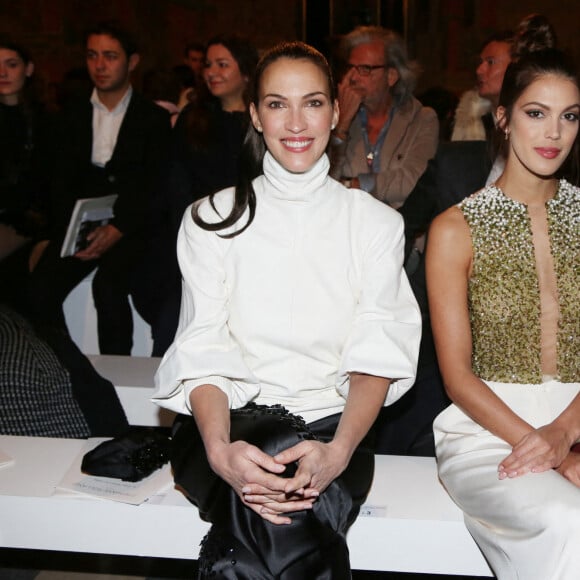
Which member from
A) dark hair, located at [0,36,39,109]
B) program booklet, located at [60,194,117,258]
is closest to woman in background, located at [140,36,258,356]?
program booklet, located at [60,194,117,258]

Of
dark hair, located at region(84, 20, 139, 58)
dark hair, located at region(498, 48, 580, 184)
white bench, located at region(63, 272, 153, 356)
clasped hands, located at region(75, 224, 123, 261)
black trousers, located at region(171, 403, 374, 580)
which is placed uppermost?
dark hair, located at region(84, 20, 139, 58)

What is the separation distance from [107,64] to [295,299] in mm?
2481

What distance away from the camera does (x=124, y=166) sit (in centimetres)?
439

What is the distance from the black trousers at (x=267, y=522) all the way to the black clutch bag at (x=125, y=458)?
0.13m

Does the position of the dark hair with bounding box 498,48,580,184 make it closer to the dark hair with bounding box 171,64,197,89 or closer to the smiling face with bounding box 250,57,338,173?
the smiling face with bounding box 250,57,338,173

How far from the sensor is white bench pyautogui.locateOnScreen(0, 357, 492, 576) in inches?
88.8

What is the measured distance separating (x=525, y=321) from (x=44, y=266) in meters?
2.61

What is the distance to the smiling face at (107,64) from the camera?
4410mm

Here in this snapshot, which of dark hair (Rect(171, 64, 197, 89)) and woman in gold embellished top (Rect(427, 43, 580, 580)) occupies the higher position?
dark hair (Rect(171, 64, 197, 89))

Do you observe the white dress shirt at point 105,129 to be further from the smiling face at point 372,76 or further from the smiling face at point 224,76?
the smiling face at point 372,76

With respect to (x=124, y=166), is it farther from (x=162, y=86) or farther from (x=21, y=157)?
(x=162, y=86)

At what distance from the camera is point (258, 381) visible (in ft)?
7.78

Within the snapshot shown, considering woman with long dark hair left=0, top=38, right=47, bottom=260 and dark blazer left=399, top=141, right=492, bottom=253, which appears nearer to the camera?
dark blazer left=399, top=141, right=492, bottom=253

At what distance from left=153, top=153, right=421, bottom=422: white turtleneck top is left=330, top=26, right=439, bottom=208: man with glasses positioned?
5.10 feet
